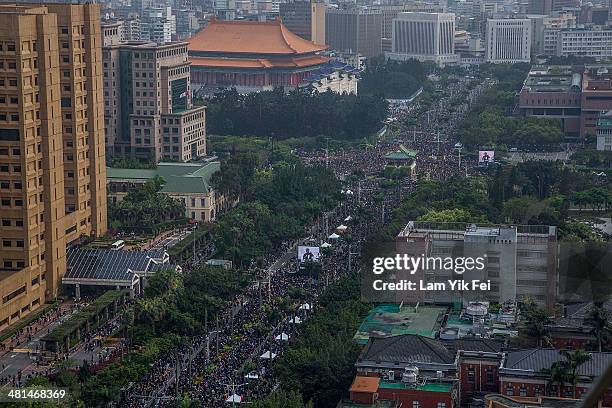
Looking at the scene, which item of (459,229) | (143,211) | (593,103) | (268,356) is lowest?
(268,356)

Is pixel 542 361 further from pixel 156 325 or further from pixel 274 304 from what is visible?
pixel 156 325

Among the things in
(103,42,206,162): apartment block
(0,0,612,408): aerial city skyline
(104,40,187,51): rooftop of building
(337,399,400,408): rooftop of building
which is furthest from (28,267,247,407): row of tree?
(104,40,187,51): rooftop of building

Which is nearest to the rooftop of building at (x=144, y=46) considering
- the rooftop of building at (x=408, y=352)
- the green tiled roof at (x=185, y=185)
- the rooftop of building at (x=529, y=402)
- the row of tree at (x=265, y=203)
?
the row of tree at (x=265, y=203)

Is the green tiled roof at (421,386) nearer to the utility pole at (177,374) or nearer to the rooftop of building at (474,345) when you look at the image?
the rooftop of building at (474,345)

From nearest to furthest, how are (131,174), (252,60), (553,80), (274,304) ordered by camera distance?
(274,304), (131,174), (553,80), (252,60)

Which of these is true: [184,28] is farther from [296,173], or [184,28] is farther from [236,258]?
[236,258]

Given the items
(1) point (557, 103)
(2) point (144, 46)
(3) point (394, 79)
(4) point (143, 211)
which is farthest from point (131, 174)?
(3) point (394, 79)
